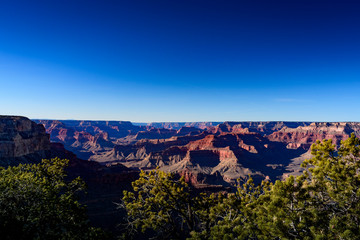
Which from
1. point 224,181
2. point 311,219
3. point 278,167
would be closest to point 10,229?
point 311,219

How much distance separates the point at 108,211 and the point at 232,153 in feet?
372

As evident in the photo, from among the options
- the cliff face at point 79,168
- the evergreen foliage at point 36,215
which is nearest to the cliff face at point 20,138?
the cliff face at point 79,168

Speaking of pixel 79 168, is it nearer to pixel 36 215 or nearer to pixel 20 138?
pixel 20 138

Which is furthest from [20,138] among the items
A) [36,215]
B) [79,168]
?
[36,215]

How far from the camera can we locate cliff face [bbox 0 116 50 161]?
265 ft

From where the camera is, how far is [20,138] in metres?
87.1

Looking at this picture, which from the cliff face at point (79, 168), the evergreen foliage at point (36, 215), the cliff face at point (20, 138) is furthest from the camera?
the cliff face at point (20, 138)

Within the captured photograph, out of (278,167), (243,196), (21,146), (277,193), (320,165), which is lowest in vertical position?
(278,167)

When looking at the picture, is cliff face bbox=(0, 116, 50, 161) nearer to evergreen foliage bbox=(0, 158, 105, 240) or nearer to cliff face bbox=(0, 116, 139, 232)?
cliff face bbox=(0, 116, 139, 232)

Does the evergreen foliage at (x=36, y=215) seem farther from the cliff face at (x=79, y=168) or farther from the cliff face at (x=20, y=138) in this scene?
the cliff face at (x=20, y=138)

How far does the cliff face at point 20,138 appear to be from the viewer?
80875mm

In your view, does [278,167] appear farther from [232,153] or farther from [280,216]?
[280,216]

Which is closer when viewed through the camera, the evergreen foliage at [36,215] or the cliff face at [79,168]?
the evergreen foliage at [36,215]

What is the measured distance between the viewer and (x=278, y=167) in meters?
159
